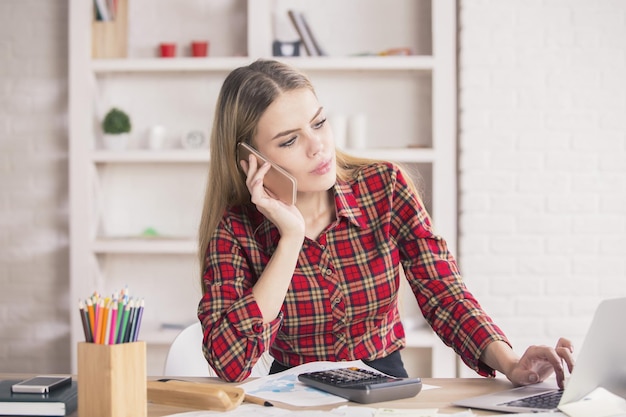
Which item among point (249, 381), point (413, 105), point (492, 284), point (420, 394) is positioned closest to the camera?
point (420, 394)

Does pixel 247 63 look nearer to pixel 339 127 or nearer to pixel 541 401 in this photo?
pixel 339 127

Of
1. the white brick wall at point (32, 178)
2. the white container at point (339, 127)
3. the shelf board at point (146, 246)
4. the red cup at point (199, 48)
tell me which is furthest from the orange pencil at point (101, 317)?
the white brick wall at point (32, 178)

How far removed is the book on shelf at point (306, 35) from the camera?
3.27 metres

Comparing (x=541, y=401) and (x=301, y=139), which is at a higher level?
(x=301, y=139)

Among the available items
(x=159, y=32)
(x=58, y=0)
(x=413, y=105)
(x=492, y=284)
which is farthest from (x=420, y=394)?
(x=58, y=0)

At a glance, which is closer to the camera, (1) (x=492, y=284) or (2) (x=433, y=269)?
(2) (x=433, y=269)

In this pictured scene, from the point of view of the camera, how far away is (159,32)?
3.53 meters

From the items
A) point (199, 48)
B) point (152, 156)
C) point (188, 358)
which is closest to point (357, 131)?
point (199, 48)

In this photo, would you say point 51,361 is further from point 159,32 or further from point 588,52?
point 588,52

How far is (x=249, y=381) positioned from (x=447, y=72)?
217cm

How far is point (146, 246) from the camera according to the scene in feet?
10.8

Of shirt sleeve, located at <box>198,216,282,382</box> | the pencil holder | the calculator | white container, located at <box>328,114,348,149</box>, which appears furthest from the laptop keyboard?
the pencil holder

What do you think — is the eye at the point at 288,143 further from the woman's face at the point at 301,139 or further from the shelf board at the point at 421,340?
the shelf board at the point at 421,340

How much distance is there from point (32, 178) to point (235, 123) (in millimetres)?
2161
